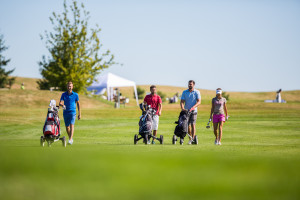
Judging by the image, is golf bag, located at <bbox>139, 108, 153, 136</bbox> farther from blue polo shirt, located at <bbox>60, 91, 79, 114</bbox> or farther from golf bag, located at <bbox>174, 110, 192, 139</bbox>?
blue polo shirt, located at <bbox>60, 91, 79, 114</bbox>

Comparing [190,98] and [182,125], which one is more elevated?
[190,98]

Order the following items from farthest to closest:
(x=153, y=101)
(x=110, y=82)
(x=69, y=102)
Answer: (x=110, y=82)
(x=153, y=101)
(x=69, y=102)

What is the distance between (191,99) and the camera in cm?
1655

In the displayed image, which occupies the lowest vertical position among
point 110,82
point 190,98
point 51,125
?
point 51,125

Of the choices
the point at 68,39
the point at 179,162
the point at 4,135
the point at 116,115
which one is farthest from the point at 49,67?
the point at 179,162

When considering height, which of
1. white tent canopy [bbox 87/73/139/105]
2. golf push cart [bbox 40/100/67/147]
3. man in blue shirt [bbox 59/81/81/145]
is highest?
white tent canopy [bbox 87/73/139/105]

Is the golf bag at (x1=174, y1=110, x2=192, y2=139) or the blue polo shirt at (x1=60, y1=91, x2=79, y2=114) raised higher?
the blue polo shirt at (x1=60, y1=91, x2=79, y2=114)

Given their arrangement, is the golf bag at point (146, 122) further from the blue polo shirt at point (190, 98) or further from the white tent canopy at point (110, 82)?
the white tent canopy at point (110, 82)

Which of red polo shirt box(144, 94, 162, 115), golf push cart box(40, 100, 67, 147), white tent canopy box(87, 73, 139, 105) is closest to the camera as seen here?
golf push cart box(40, 100, 67, 147)

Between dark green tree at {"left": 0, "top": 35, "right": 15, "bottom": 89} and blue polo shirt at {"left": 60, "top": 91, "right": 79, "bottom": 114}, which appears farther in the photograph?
dark green tree at {"left": 0, "top": 35, "right": 15, "bottom": 89}

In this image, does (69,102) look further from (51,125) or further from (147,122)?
(147,122)

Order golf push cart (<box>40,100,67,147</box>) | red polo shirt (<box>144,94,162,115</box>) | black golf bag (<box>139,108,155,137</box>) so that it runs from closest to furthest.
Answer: golf push cart (<box>40,100,67,147</box>)
black golf bag (<box>139,108,155,137</box>)
red polo shirt (<box>144,94,162,115</box>)

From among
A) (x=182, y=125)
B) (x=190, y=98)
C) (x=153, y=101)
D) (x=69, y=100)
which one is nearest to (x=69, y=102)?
(x=69, y=100)

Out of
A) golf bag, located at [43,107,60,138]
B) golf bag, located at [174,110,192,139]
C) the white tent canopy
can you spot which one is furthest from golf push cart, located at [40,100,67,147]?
the white tent canopy
